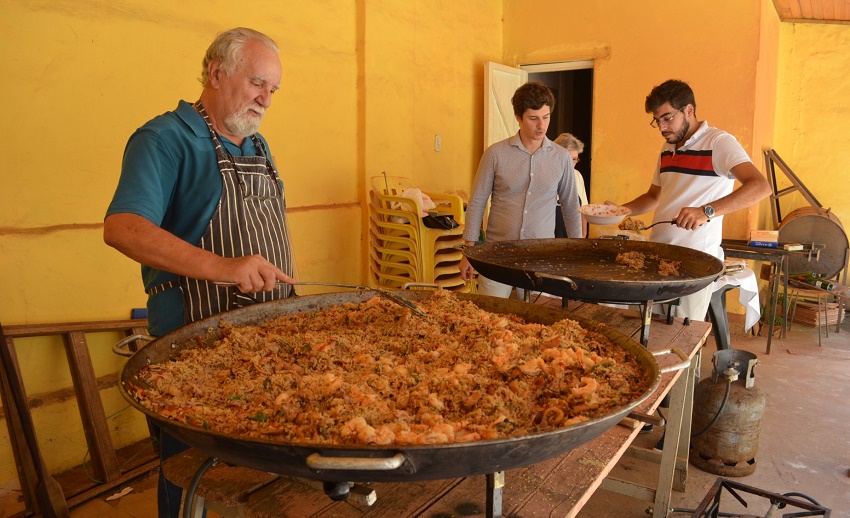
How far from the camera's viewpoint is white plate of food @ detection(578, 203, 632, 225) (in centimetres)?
353

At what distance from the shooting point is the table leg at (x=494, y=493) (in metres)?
1.12

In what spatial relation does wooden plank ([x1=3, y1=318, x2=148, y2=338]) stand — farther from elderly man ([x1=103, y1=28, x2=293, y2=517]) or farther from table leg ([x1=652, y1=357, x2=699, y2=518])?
table leg ([x1=652, y1=357, x2=699, y2=518])

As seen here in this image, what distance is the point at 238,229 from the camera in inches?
75.2

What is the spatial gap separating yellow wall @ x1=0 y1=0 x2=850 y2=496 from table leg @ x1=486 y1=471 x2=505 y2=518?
2606 mm

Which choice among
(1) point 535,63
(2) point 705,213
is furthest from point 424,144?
(2) point 705,213

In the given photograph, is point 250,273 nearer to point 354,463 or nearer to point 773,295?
point 354,463

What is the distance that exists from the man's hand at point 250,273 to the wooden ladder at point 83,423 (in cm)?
162

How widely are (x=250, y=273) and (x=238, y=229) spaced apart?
465mm

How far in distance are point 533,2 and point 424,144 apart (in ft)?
7.72

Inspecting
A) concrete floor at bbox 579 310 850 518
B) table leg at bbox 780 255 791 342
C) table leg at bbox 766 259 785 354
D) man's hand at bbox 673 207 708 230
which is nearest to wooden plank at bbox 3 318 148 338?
concrete floor at bbox 579 310 850 518

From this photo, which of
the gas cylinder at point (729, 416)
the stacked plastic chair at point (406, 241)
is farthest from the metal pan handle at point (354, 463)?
the stacked plastic chair at point (406, 241)

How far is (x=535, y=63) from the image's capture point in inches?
267

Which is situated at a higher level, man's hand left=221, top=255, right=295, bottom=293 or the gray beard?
the gray beard

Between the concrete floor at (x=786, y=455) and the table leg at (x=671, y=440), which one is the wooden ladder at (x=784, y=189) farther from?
the table leg at (x=671, y=440)
